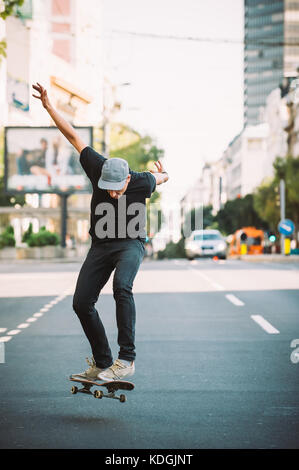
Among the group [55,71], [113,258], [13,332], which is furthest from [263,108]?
[113,258]

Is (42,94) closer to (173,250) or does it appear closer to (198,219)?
(173,250)

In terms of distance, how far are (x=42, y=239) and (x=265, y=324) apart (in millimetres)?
38720

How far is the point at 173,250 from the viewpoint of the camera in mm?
122062

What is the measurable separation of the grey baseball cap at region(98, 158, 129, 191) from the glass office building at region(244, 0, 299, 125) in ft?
537

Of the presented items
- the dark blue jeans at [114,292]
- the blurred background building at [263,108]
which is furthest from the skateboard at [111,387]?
the blurred background building at [263,108]

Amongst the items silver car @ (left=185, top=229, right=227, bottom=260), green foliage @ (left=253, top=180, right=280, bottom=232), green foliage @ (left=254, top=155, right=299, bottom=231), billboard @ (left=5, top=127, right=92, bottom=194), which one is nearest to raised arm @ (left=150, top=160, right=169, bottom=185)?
silver car @ (left=185, top=229, right=227, bottom=260)

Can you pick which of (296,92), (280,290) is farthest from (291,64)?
(280,290)

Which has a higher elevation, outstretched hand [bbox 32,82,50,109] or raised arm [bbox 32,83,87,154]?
outstretched hand [bbox 32,82,50,109]

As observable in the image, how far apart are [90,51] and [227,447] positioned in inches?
3536

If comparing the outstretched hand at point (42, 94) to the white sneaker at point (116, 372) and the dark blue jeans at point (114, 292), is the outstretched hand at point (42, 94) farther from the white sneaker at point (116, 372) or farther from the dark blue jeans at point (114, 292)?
the white sneaker at point (116, 372)

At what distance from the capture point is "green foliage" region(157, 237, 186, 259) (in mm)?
119669

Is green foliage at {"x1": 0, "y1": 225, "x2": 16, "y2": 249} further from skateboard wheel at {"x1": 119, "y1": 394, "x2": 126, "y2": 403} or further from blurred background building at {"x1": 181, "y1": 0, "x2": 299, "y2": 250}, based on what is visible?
blurred background building at {"x1": 181, "y1": 0, "x2": 299, "y2": 250}

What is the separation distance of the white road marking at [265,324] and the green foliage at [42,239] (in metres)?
37.6
